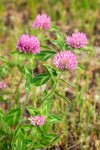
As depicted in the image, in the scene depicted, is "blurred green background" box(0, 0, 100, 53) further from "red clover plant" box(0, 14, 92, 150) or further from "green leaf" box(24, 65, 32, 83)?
"green leaf" box(24, 65, 32, 83)

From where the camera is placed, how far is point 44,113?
2131 millimetres

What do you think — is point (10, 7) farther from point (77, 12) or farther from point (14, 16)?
A: point (77, 12)

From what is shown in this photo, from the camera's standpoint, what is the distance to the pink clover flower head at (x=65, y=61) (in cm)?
202

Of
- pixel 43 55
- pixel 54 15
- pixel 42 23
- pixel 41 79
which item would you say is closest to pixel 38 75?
pixel 41 79

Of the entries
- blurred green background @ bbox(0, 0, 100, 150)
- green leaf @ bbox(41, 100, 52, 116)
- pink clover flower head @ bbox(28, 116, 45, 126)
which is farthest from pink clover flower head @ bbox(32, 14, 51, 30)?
blurred green background @ bbox(0, 0, 100, 150)

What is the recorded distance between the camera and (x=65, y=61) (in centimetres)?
202

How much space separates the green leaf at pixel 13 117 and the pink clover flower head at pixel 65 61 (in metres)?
0.39

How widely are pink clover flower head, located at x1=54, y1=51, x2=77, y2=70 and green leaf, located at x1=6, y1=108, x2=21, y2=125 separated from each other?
0.39 meters

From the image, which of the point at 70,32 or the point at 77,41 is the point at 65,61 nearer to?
the point at 77,41

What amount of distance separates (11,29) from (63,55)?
2.52m

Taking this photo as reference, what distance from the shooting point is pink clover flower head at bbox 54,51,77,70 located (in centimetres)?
202

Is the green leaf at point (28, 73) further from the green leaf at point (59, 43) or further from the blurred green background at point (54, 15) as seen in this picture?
the blurred green background at point (54, 15)

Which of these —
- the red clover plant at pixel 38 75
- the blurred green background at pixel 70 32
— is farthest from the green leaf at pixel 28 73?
the blurred green background at pixel 70 32

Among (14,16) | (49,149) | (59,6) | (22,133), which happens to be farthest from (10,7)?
(22,133)
